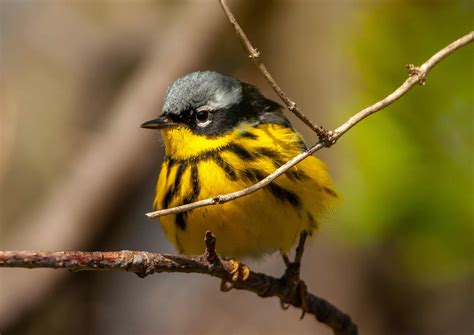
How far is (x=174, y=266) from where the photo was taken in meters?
2.51

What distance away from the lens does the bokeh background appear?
4367mm

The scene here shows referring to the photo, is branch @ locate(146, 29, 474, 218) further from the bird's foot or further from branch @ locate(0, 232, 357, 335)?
the bird's foot

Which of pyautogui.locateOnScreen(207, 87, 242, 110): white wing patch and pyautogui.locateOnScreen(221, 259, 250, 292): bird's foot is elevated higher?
pyautogui.locateOnScreen(207, 87, 242, 110): white wing patch

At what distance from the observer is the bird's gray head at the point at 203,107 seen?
3836 millimetres

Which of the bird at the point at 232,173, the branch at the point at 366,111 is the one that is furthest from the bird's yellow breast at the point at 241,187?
the branch at the point at 366,111

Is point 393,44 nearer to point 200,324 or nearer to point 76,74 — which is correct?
point 200,324

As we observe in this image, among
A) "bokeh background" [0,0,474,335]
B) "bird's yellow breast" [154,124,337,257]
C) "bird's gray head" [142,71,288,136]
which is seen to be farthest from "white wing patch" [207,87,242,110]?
"bokeh background" [0,0,474,335]

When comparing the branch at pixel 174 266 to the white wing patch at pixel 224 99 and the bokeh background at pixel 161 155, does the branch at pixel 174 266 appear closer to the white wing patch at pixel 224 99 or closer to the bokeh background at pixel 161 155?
the bokeh background at pixel 161 155

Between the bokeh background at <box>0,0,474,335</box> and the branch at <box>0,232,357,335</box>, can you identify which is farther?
the bokeh background at <box>0,0,474,335</box>

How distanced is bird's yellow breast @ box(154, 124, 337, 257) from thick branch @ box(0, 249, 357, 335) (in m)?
0.26

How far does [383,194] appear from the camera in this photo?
4.65m

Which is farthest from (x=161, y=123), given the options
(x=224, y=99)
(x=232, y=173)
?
(x=232, y=173)

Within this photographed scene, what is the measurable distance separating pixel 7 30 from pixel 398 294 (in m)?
4.89

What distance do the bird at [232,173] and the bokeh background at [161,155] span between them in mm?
446
